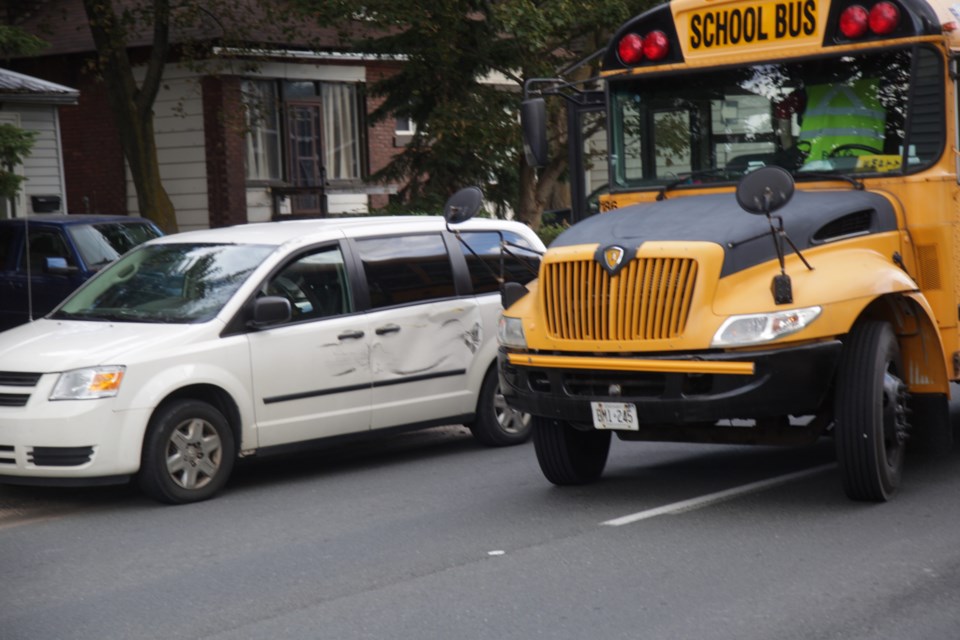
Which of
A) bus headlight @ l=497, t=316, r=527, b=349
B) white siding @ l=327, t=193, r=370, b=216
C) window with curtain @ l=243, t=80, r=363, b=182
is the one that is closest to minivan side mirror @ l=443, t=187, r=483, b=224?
bus headlight @ l=497, t=316, r=527, b=349

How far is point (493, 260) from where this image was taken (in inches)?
443

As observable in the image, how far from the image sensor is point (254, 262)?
979 cm

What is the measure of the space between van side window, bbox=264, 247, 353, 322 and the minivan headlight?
4.30ft

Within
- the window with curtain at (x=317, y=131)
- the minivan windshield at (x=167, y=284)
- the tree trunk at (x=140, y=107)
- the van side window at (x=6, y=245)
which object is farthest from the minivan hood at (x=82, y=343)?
the window with curtain at (x=317, y=131)

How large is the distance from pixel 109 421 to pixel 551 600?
3.43 meters

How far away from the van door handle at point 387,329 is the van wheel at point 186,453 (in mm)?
1385

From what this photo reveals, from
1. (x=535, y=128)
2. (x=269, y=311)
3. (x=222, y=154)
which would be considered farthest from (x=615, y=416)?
(x=222, y=154)

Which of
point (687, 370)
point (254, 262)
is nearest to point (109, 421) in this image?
point (254, 262)

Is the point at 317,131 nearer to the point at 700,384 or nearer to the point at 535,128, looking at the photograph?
the point at 535,128

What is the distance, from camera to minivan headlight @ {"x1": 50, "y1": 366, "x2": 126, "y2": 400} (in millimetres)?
8680

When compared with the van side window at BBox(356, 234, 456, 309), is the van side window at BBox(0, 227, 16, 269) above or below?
above

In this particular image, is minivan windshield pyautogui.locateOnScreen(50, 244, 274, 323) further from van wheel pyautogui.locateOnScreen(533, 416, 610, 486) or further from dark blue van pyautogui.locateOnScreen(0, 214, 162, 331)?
dark blue van pyautogui.locateOnScreen(0, 214, 162, 331)

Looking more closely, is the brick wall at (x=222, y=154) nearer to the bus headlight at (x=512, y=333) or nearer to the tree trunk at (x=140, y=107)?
the tree trunk at (x=140, y=107)

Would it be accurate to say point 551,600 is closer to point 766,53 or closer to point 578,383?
point 578,383
